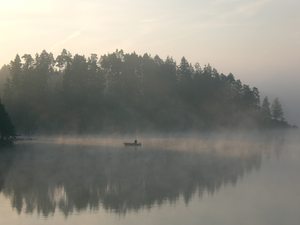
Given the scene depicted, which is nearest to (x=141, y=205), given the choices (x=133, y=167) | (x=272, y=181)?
(x=272, y=181)

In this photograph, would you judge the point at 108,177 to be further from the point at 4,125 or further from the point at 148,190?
the point at 4,125

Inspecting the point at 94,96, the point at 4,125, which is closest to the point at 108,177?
the point at 4,125

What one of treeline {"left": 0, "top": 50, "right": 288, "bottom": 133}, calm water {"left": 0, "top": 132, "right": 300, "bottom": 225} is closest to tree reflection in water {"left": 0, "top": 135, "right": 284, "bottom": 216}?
calm water {"left": 0, "top": 132, "right": 300, "bottom": 225}

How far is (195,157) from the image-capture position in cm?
8388

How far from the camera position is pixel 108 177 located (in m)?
59.8

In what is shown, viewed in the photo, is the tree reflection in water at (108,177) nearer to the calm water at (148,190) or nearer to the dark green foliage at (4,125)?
the calm water at (148,190)

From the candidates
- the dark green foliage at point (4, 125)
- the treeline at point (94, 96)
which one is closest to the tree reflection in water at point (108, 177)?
the dark green foliage at point (4, 125)

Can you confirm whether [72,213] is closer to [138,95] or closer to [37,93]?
[37,93]

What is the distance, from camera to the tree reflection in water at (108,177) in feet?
149

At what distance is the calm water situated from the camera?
39.5 m

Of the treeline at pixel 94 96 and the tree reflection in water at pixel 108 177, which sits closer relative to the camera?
the tree reflection in water at pixel 108 177

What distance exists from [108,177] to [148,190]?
406 inches

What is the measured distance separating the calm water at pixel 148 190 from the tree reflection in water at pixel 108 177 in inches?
3.2

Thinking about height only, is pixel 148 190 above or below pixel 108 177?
below
